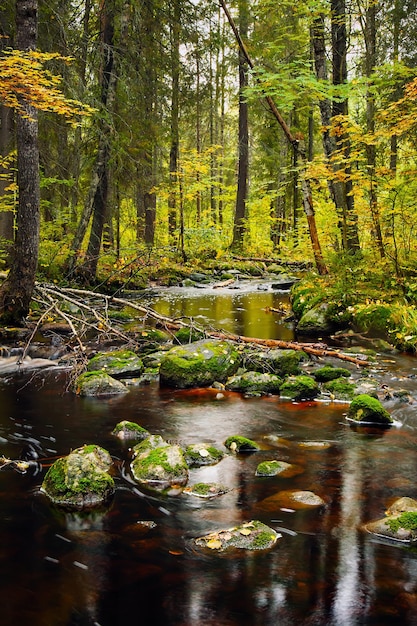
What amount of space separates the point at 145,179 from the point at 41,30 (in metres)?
5.12

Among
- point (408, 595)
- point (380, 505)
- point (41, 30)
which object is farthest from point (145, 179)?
point (408, 595)

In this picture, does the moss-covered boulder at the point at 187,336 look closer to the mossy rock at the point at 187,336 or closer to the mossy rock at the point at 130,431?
the mossy rock at the point at 187,336

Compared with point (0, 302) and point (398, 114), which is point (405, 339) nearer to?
point (398, 114)

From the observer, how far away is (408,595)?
11.4 feet

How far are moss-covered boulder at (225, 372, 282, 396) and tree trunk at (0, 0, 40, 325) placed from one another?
4427 millimetres

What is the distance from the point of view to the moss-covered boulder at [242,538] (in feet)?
13.2

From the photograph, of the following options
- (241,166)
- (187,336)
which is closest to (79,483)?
(187,336)

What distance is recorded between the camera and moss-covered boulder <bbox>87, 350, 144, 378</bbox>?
8.87 meters

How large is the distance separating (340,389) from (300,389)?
1.97 ft

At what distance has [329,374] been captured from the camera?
8594 millimetres

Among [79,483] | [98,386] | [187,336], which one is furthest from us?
[187,336]

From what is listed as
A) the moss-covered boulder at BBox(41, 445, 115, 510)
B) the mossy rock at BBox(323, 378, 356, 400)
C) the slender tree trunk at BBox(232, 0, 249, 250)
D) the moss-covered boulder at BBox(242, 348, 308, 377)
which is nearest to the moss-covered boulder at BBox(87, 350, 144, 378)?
the moss-covered boulder at BBox(242, 348, 308, 377)

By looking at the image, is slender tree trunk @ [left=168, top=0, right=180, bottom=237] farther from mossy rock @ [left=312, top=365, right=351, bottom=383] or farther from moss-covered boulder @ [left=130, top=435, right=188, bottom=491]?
moss-covered boulder @ [left=130, top=435, right=188, bottom=491]

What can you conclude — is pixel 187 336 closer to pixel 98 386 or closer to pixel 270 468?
pixel 98 386
